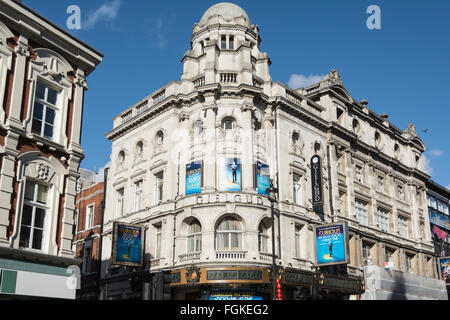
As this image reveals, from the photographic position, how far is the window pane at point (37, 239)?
16.4 metres

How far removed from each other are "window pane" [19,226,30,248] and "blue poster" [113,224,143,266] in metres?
15.3

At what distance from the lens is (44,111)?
1784 centimetres

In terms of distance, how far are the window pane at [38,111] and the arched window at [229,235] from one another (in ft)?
50.1

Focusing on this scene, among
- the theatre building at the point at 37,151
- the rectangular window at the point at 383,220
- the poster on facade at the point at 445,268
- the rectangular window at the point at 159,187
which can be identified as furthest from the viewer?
the poster on facade at the point at 445,268

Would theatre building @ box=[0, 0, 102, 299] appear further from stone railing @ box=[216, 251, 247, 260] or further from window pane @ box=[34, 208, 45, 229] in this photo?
stone railing @ box=[216, 251, 247, 260]

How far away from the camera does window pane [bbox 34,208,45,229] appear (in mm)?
16625

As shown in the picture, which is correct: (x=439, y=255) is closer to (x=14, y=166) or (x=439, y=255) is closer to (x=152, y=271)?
(x=152, y=271)

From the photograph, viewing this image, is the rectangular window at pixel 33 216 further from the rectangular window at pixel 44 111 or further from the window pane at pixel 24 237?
the rectangular window at pixel 44 111

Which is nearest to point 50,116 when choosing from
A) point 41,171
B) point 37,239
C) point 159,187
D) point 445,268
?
point 41,171

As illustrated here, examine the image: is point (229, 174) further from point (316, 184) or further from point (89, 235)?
point (89, 235)

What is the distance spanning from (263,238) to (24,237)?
17714 millimetres

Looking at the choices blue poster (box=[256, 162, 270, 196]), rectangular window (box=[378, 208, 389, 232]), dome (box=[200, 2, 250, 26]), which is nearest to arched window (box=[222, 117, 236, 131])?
blue poster (box=[256, 162, 270, 196])

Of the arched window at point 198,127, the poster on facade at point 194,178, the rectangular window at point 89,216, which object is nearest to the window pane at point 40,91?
the poster on facade at point 194,178

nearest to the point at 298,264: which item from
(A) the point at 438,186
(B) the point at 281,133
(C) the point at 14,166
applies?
(B) the point at 281,133
